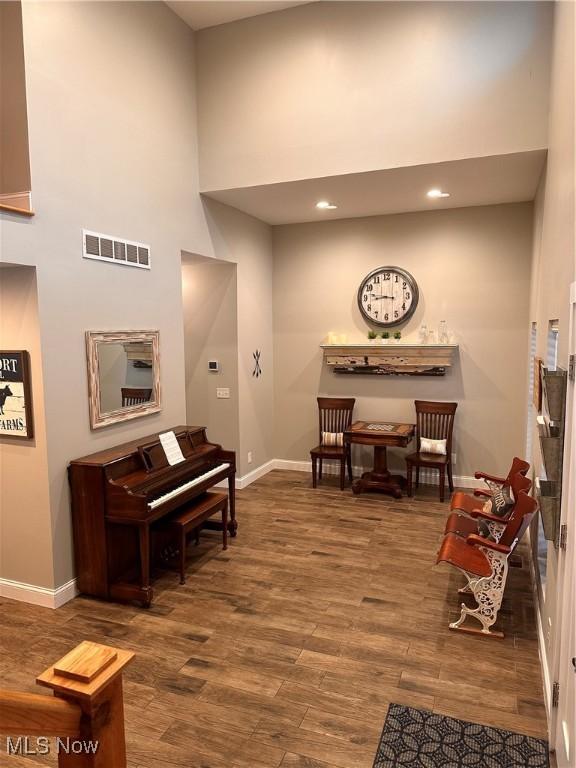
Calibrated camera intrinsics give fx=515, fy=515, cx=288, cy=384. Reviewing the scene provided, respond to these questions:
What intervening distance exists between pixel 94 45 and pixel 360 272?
3615mm

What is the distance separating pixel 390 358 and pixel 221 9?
387 centimetres

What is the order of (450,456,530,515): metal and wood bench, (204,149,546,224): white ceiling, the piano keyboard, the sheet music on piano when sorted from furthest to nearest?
(204,149,546,224): white ceiling, the sheet music on piano, (450,456,530,515): metal and wood bench, the piano keyboard

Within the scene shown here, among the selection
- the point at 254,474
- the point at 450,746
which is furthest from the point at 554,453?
the point at 254,474

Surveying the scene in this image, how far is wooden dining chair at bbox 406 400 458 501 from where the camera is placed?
561 cm

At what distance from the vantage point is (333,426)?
6453mm

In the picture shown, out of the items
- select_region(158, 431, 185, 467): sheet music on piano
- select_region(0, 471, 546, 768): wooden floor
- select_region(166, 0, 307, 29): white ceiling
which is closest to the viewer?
select_region(0, 471, 546, 768): wooden floor

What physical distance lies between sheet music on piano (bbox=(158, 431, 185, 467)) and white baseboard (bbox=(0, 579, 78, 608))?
1087 mm

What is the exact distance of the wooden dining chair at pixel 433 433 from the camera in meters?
5.61

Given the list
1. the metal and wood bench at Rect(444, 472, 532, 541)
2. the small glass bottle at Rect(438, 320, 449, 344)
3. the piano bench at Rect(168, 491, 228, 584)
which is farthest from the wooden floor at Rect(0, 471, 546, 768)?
the small glass bottle at Rect(438, 320, 449, 344)

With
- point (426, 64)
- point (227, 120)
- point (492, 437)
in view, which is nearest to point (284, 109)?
point (227, 120)

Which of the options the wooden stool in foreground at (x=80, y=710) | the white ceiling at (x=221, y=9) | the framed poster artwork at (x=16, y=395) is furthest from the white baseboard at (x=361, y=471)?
the wooden stool in foreground at (x=80, y=710)

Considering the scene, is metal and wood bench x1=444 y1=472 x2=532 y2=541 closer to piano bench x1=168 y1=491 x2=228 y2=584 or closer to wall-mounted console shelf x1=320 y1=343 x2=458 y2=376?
piano bench x1=168 y1=491 x2=228 y2=584

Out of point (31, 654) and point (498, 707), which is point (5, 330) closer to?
point (31, 654)

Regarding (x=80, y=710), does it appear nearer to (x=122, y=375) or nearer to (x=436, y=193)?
(x=122, y=375)
